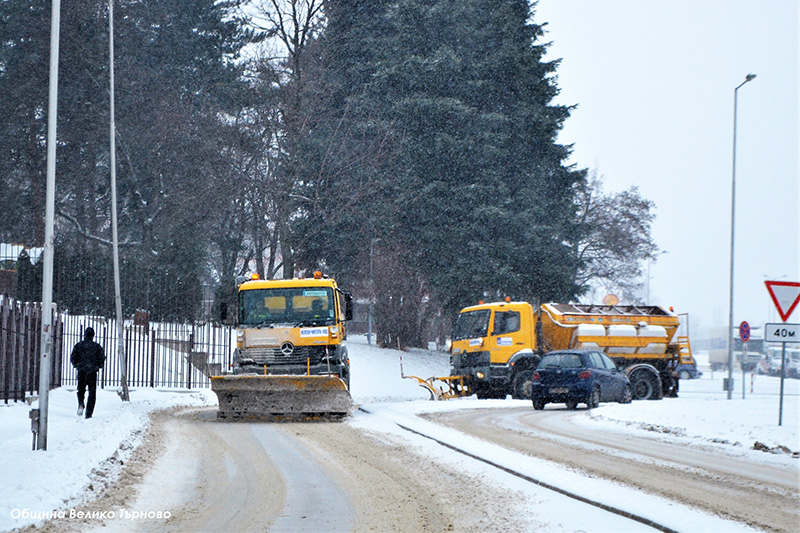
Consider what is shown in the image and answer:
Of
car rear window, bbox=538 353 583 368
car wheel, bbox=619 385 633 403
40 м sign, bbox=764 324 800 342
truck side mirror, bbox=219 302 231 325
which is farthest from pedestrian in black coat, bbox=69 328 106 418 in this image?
car wheel, bbox=619 385 633 403

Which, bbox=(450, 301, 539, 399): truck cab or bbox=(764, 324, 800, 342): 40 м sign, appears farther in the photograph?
bbox=(450, 301, 539, 399): truck cab

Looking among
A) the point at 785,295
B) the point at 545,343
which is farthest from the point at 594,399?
the point at 785,295

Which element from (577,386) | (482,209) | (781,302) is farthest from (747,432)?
(482,209)

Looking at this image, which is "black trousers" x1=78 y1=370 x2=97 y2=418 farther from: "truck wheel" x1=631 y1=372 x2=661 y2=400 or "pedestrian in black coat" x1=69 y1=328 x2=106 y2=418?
"truck wheel" x1=631 y1=372 x2=661 y2=400

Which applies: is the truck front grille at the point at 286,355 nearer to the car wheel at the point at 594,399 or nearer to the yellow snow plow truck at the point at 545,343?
the car wheel at the point at 594,399

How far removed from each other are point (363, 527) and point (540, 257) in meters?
36.1

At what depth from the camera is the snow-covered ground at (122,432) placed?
9195 mm

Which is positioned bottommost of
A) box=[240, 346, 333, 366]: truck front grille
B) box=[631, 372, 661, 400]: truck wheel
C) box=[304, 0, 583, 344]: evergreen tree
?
box=[631, 372, 661, 400]: truck wheel

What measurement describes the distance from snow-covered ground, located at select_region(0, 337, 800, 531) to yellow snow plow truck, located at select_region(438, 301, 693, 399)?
4.59ft

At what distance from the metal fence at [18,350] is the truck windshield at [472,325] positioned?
1375 centimetres

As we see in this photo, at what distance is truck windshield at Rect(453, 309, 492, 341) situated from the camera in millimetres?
30188

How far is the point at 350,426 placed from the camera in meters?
18.2

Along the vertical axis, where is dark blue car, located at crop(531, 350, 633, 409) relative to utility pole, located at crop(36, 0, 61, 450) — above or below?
below

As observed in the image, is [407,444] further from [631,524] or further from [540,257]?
[540,257]
